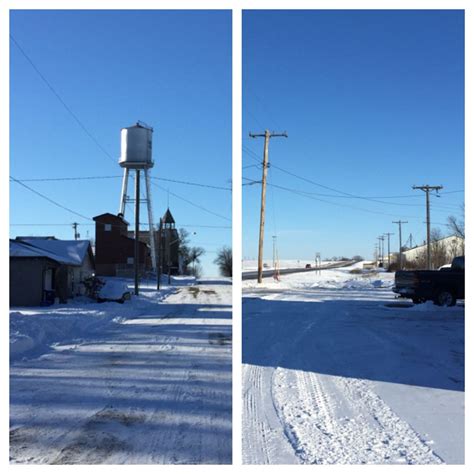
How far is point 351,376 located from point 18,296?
12.4 metres

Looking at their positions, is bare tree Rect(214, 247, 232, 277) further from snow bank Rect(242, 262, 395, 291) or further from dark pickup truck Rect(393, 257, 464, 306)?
snow bank Rect(242, 262, 395, 291)

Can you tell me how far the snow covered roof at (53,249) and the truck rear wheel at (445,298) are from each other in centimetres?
1001

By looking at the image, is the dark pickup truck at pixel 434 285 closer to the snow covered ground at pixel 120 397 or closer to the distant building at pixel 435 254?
the distant building at pixel 435 254

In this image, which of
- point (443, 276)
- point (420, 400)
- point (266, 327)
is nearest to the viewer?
point (420, 400)

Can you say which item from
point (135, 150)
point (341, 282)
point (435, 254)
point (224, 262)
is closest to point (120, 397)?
point (224, 262)

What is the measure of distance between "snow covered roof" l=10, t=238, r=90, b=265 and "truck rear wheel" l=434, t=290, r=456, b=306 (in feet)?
32.9

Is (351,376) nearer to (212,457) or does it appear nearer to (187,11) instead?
(212,457)

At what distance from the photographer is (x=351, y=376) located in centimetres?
389

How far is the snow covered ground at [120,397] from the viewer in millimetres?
2668

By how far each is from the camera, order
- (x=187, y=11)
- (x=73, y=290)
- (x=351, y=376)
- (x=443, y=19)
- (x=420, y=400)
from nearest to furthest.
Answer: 1. (x=187, y=11)
2. (x=443, y=19)
3. (x=420, y=400)
4. (x=351, y=376)
5. (x=73, y=290)

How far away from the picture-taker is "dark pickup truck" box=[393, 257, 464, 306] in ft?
33.1

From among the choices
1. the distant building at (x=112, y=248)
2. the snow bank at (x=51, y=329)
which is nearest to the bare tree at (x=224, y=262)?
the snow bank at (x=51, y=329)

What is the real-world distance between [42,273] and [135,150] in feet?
14.1
